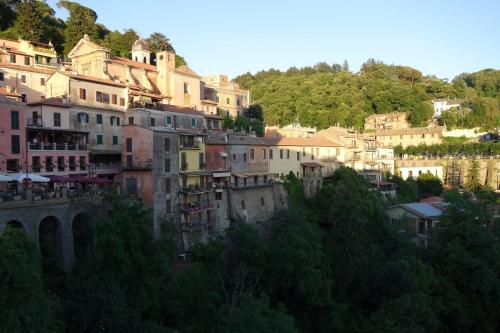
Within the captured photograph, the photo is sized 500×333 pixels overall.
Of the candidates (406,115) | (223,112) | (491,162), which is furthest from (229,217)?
(406,115)

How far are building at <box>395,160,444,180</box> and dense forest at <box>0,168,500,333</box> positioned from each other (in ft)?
78.4

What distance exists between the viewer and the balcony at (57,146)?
104ft

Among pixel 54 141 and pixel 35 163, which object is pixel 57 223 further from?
pixel 54 141

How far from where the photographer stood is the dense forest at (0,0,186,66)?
185ft

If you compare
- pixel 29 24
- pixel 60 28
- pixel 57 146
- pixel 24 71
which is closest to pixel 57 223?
pixel 57 146

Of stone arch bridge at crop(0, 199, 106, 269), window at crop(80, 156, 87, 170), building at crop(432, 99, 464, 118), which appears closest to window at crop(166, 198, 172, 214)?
stone arch bridge at crop(0, 199, 106, 269)

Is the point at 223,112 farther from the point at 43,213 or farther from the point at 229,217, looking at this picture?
the point at 43,213

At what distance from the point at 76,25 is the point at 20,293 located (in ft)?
175

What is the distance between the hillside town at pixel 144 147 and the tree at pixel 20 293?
6971 mm

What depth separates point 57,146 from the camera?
33500mm

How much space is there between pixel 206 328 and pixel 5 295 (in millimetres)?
11822

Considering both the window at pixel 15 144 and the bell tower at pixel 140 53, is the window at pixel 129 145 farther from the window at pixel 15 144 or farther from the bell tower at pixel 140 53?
the bell tower at pixel 140 53

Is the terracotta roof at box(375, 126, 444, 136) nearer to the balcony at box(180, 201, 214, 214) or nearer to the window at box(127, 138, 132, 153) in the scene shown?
the balcony at box(180, 201, 214, 214)

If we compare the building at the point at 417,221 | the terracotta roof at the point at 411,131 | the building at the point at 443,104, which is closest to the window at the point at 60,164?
the building at the point at 417,221
